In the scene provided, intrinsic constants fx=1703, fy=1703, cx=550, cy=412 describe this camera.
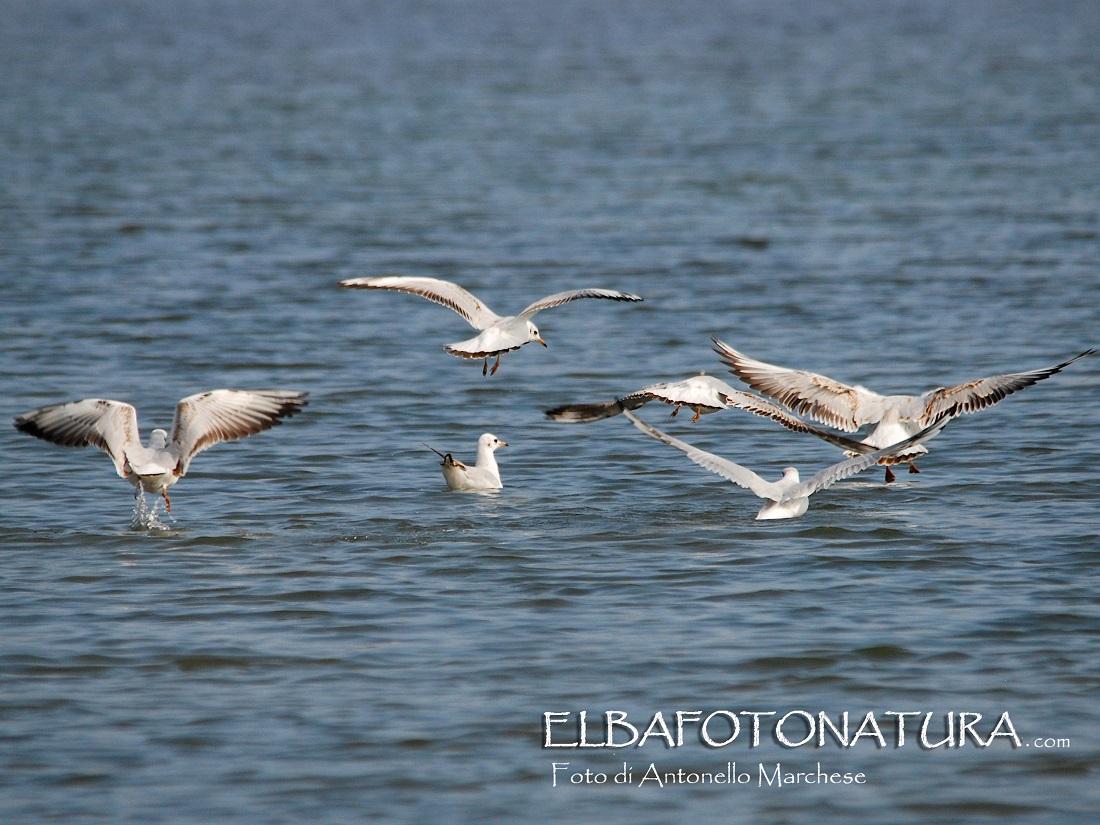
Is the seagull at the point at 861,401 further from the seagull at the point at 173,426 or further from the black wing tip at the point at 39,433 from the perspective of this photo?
the black wing tip at the point at 39,433

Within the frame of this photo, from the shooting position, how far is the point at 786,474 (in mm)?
12609

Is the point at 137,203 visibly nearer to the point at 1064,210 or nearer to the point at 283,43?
the point at 1064,210

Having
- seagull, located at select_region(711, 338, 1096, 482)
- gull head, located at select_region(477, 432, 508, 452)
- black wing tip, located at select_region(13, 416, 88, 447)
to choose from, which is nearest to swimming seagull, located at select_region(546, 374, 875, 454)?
seagull, located at select_region(711, 338, 1096, 482)

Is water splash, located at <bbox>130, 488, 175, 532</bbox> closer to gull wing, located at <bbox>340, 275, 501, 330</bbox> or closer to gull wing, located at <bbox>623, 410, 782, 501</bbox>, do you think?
gull wing, located at <bbox>340, 275, 501, 330</bbox>

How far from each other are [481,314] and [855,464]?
3.83 m

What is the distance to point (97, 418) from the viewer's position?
1199 cm

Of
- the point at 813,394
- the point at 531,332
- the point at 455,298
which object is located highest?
the point at 455,298

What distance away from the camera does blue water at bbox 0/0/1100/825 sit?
830 cm

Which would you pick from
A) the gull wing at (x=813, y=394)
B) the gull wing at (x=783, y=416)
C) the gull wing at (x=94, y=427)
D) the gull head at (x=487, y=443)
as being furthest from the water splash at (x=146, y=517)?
the gull wing at (x=813, y=394)

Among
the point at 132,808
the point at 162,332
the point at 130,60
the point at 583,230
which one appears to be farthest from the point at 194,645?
the point at 130,60

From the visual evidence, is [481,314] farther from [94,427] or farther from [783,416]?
[94,427]

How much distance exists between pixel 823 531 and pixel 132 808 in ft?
19.2

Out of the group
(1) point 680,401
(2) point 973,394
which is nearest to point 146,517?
(1) point 680,401

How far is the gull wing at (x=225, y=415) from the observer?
11.8 meters
